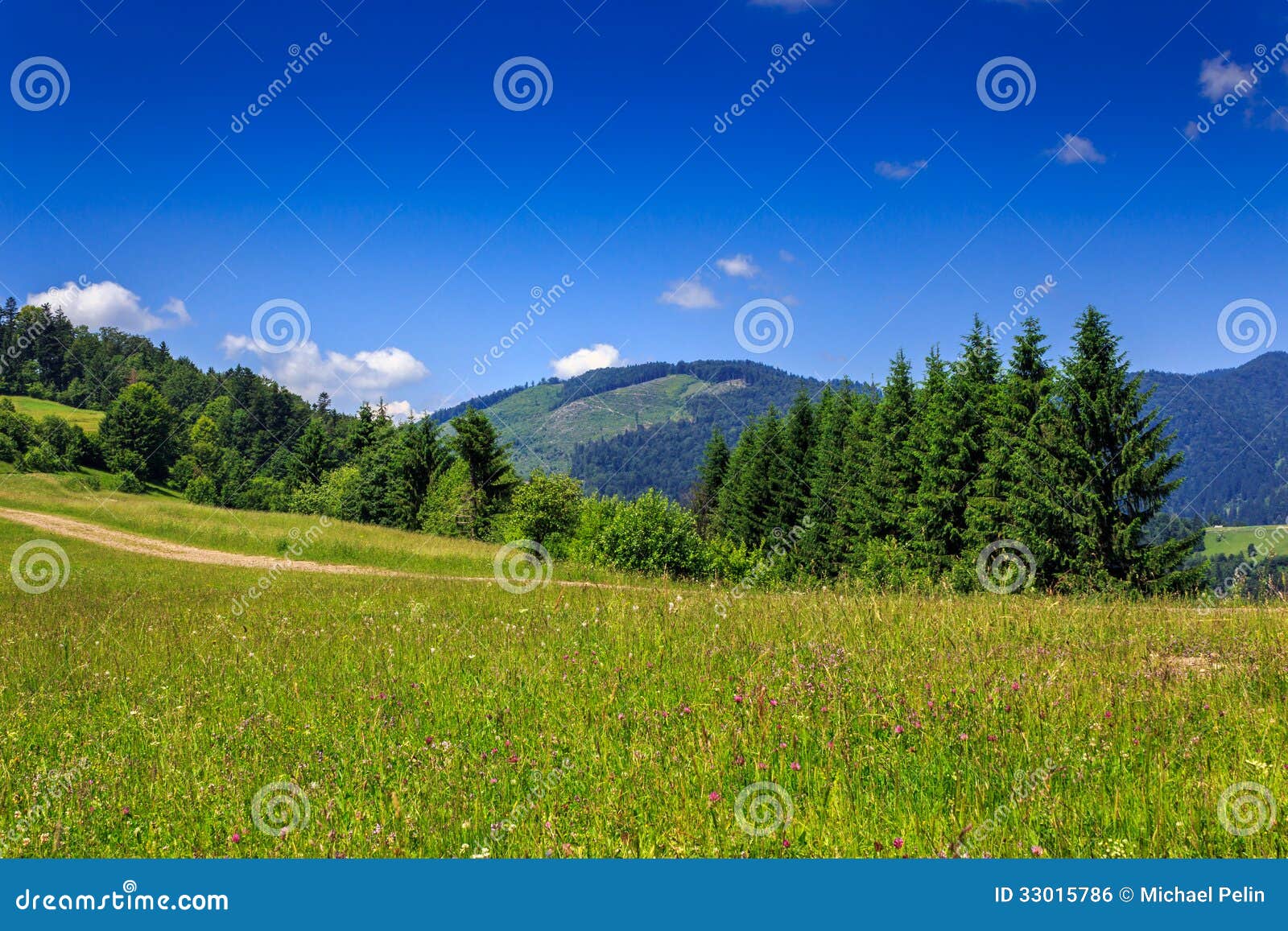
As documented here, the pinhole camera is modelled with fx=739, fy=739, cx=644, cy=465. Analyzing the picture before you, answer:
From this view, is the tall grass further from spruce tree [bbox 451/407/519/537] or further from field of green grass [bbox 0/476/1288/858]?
spruce tree [bbox 451/407/519/537]

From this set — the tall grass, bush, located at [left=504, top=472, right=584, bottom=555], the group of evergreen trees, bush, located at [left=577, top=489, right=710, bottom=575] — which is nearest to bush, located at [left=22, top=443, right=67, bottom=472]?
bush, located at [left=504, top=472, right=584, bottom=555]

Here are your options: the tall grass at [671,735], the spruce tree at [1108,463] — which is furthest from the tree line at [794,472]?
the tall grass at [671,735]

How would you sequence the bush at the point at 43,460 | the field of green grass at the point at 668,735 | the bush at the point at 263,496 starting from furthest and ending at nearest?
the bush at the point at 263,496
the bush at the point at 43,460
the field of green grass at the point at 668,735

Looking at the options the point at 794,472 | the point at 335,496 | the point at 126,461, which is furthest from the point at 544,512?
the point at 126,461

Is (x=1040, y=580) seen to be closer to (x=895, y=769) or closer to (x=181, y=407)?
(x=895, y=769)

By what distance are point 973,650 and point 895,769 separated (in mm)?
2402

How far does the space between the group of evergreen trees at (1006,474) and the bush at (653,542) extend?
8.63 m

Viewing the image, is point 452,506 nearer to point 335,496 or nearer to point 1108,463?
point 335,496

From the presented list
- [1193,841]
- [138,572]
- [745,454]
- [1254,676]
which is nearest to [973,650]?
[1254,676]

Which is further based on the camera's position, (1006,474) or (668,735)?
(1006,474)

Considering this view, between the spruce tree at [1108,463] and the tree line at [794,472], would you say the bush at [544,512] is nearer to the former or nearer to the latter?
the tree line at [794,472]

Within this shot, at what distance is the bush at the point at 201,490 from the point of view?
276ft

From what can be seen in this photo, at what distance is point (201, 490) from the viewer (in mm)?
85312

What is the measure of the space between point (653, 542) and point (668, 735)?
29.4 m
